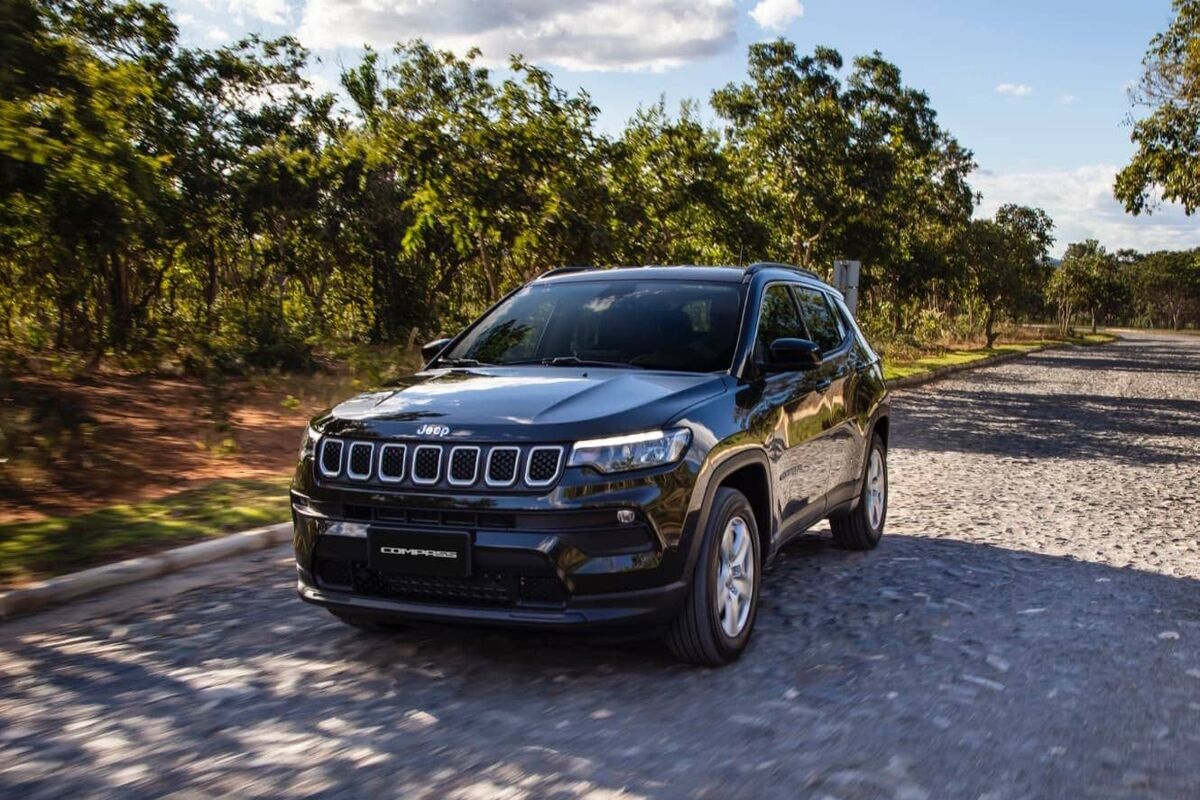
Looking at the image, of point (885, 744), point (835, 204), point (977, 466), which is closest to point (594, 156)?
point (977, 466)

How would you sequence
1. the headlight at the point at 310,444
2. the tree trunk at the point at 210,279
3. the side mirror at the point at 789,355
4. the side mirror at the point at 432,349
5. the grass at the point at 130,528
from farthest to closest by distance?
1. the tree trunk at the point at 210,279
2. the grass at the point at 130,528
3. the side mirror at the point at 432,349
4. the side mirror at the point at 789,355
5. the headlight at the point at 310,444

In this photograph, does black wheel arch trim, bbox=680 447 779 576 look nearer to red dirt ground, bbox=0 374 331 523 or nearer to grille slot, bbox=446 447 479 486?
grille slot, bbox=446 447 479 486

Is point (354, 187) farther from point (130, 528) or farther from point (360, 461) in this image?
point (360, 461)

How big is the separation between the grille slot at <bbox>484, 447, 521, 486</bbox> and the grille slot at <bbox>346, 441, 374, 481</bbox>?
1.74 ft

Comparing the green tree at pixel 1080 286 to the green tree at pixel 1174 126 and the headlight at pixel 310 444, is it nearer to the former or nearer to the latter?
the green tree at pixel 1174 126

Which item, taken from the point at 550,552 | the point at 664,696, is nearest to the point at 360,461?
the point at 550,552

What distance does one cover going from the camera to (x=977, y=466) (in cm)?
1180

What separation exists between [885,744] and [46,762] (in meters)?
2.85

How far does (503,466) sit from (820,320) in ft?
10.7

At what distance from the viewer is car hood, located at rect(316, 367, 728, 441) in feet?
14.0

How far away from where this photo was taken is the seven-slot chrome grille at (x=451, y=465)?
416cm

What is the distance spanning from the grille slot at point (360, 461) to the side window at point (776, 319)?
2.05 metres

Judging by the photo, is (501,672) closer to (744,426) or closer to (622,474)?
(622,474)

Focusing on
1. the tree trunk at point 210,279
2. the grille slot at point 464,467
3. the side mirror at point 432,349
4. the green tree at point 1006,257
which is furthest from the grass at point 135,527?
the green tree at point 1006,257
